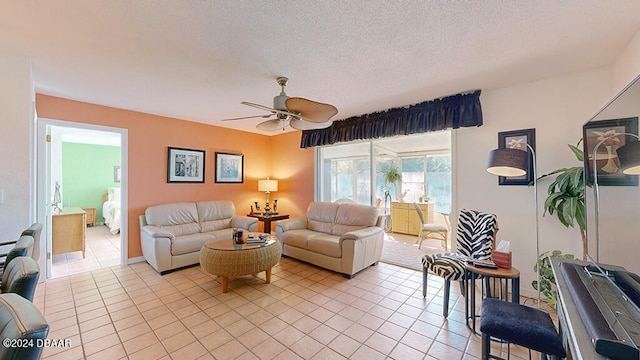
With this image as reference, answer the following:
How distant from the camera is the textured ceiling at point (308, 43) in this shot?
162 cm

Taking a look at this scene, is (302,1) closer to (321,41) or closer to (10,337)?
(321,41)

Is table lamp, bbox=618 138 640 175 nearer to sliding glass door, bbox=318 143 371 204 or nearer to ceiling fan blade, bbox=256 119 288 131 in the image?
ceiling fan blade, bbox=256 119 288 131

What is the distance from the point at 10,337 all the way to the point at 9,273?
94 centimetres

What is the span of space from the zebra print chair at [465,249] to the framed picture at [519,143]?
633 mm

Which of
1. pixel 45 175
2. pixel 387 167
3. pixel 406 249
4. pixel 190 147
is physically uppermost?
pixel 190 147

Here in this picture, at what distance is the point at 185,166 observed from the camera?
14.5 ft

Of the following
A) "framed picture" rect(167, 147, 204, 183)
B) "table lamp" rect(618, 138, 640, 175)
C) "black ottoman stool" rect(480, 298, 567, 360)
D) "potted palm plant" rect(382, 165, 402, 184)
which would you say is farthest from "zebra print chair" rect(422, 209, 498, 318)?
"framed picture" rect(167, 147, 204, 183)

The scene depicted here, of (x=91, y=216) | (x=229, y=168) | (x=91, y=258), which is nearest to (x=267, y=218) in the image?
(x=229, y=168)

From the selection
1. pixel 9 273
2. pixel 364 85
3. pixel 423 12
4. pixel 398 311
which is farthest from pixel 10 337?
pixel 364 85

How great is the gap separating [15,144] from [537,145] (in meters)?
5.45

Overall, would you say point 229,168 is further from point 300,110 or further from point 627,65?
point 627,65

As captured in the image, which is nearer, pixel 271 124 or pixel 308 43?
pixel 308 43

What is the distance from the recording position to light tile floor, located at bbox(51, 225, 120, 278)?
11.6ft

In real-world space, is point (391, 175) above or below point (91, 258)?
above
